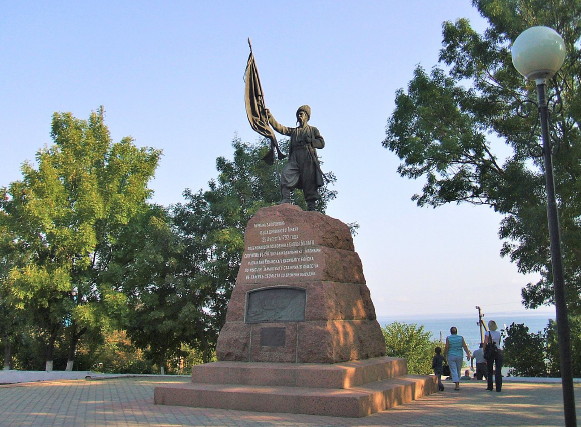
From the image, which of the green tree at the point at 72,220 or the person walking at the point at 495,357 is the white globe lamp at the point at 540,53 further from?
the green tree at the point at 72,220

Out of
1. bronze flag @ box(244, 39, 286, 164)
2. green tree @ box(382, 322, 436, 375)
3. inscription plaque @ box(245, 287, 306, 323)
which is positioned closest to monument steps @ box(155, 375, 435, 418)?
inscription plaque @ box(245, 287, 306, 323)

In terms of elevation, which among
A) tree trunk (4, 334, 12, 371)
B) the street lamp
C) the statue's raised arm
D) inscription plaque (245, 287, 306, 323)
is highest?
the statue's raised arm

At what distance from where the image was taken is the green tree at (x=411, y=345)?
26.0 meters

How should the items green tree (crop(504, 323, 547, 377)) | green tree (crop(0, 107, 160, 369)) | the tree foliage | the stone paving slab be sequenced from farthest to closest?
green tree (crop(0, 107, 160, 369)), green tree (crop(504, 323, 547, 377)), the tree foliage, the stone paving slab

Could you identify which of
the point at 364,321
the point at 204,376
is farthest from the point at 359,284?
the point at 204,376

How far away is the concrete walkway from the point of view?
6.35m

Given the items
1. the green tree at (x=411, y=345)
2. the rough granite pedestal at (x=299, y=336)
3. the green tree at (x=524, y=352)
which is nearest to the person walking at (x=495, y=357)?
the rough granite pedestal at (x=299, y=336)

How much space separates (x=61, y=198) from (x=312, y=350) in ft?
37.9

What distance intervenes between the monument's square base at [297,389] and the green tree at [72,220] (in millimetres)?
9018

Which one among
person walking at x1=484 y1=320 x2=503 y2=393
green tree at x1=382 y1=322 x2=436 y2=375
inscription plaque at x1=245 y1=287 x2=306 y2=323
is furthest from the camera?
green tree at x1=382 y1=322 x2=436 y2=375

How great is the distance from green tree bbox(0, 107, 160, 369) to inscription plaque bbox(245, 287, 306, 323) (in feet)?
28.0

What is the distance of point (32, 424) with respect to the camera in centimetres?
647

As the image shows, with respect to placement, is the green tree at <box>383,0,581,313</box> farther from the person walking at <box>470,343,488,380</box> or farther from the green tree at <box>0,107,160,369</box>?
the green tree at <box>0,107,160,369</box>

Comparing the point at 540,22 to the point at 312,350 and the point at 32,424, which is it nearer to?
the point at 312,350
